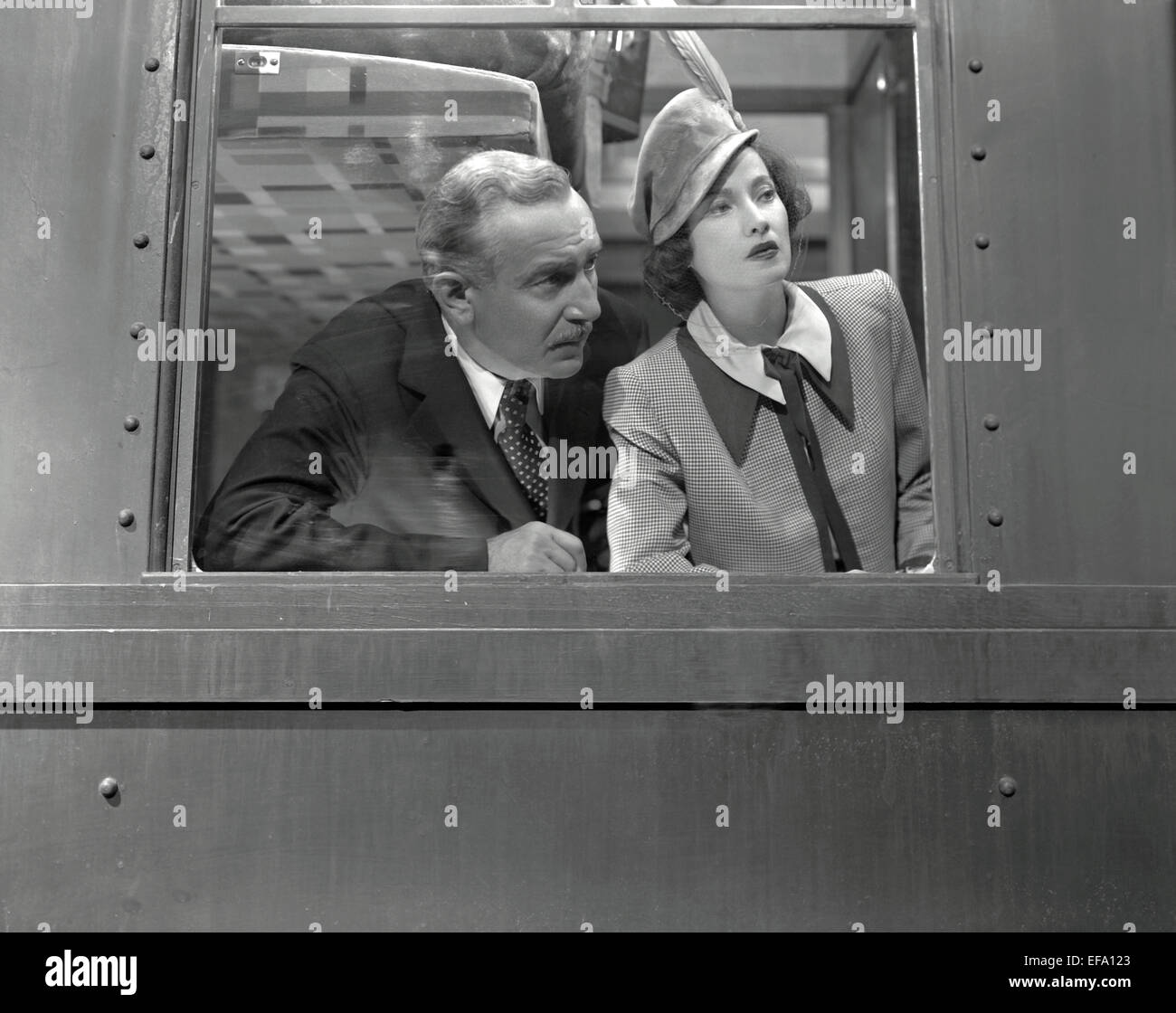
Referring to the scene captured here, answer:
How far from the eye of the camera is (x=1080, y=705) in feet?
5.50

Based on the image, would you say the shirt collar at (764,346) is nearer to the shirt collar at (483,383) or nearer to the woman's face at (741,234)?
the woman's face at (741,234)

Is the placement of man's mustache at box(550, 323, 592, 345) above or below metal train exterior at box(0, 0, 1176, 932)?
above

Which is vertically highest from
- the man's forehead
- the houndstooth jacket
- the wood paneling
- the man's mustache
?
the man's forehead

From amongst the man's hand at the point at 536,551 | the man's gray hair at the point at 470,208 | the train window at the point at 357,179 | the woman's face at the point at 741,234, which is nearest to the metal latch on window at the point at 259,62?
the train window at the point at 357,179

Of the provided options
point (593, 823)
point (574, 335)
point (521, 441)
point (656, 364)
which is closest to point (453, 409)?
point (521, 441)

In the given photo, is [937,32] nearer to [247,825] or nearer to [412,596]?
[412,596]

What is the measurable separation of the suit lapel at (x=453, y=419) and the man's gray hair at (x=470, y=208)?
Answer: 8 centimetres

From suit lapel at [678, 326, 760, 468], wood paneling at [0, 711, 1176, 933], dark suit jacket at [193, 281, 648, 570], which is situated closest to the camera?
wood paneling at [0, 711, 1176, 933]

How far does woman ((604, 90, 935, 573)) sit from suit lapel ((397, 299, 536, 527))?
0.56ft

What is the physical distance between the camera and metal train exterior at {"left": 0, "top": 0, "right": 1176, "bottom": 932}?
1.65m

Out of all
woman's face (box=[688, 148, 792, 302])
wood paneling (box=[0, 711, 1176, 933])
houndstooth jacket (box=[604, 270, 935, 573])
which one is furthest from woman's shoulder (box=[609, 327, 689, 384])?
wood paneling (box=[0, 711, 1176, 933])

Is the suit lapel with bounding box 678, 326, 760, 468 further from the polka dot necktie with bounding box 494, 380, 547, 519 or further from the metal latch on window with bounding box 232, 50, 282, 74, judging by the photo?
the metal latch on window with bounding box 232, 50, 282, 74
